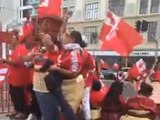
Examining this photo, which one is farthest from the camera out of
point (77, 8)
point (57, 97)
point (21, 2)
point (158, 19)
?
point (21, 2)

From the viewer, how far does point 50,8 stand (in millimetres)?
5637

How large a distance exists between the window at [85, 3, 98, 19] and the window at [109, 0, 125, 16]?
195cm

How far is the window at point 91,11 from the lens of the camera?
146 feet

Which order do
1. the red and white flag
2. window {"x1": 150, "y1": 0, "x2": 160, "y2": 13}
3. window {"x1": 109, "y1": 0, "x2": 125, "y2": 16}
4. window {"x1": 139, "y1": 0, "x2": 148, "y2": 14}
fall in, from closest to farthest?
the red and white flag, window {"x1": 150, "y1": 0, "x2": 160, "y2": 13}, window {"x1": 139, "y1": 0, "x2": 148, "y2": 14}, window {"x1": 109, "y1": 0, "x2": 125, "y2": 16}

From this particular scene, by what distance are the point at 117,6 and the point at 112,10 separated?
647 mm

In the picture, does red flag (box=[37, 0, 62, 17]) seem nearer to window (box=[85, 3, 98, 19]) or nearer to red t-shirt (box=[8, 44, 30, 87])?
red t-shirt (box=[8, 44, 30, 87])

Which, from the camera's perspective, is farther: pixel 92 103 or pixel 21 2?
pixel 21 2

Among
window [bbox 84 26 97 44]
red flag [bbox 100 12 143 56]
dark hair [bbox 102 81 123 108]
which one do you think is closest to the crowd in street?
dark hair [bbox 102 81 123 108]

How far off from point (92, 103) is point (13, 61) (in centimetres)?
126

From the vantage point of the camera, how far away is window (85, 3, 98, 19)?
4448cm

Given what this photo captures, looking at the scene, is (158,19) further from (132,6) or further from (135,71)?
(135,71)

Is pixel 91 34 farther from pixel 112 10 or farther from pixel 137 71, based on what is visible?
pixel 137 71

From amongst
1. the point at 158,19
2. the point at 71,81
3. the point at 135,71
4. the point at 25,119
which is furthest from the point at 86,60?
the point at 158,19

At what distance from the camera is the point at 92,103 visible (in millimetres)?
5836
